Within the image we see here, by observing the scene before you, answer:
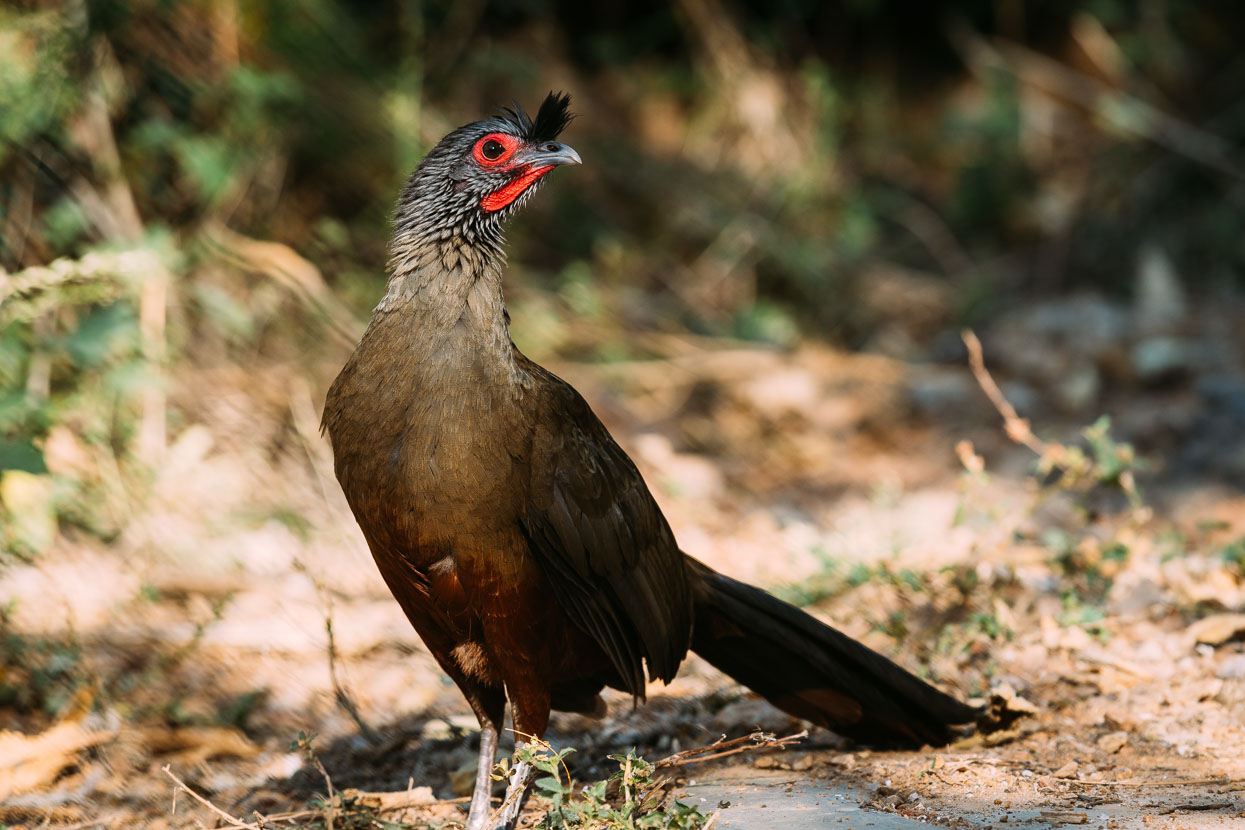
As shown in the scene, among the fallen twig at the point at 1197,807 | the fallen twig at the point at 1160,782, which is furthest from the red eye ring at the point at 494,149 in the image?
the fallen twig at the point at 1197,807

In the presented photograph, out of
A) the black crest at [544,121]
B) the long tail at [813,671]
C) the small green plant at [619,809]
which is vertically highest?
the black crest at [544,121]

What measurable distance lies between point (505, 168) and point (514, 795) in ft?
5.49

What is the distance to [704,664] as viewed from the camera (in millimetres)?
4426

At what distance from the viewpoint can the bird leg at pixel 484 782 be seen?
3041 millimetres

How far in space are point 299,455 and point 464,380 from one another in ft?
10.4

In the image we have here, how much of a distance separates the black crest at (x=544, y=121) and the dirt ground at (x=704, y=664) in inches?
67.1

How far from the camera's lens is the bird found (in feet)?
9.14

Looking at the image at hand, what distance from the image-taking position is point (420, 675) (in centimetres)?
434

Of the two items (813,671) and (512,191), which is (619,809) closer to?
(813,671)

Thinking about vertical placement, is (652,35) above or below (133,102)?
above

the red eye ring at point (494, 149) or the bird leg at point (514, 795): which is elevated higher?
the red eye ring at point (494, 149)

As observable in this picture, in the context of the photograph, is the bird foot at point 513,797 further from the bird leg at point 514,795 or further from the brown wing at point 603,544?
the brown wing at point 603,544

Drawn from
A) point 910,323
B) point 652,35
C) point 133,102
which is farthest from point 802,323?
point 133,102

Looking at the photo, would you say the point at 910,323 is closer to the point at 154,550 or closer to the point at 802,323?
the point at 802,323
